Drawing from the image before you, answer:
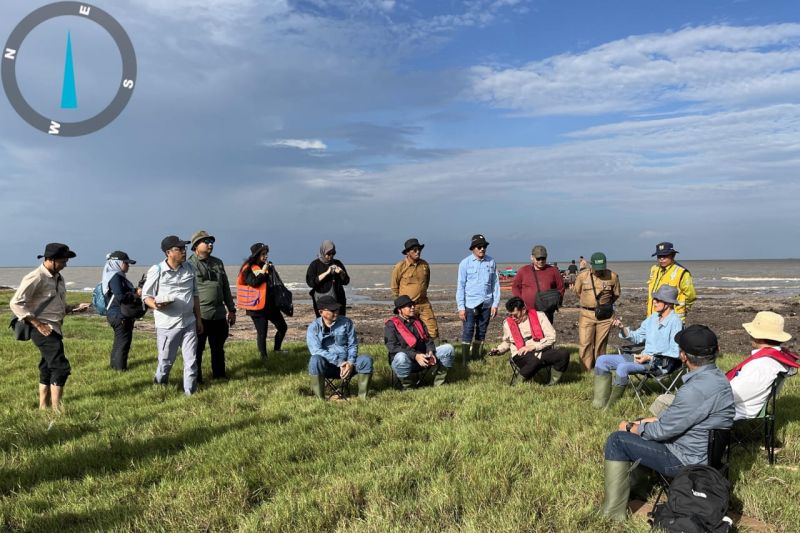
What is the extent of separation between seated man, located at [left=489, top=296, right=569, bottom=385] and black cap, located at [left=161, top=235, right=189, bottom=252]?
15.9ft

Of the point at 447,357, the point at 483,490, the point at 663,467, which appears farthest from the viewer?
the point at 447,357

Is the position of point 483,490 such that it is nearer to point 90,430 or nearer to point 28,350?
point 90,430

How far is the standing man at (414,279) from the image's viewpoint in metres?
9.27

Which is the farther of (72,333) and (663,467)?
(72,333)

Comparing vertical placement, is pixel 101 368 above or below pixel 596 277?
below

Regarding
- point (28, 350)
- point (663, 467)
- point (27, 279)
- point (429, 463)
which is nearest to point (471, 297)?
point (429, 463)

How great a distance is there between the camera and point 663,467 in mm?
4047

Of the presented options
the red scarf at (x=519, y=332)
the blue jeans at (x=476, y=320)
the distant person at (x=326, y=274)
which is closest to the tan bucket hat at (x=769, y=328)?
the red scarf at (x=519, y=332)

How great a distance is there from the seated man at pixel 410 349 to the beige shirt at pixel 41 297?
4408 mm

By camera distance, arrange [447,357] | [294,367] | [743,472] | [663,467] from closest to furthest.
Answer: [663,467], [743,472], [447,357], [294,367]

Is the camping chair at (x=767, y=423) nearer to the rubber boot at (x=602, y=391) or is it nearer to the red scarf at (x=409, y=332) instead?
the rubber boot at (x=602, y=391)

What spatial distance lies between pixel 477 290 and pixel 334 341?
10.3 feet

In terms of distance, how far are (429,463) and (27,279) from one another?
5.48 meters

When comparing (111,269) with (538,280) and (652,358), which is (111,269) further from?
(652,358)
